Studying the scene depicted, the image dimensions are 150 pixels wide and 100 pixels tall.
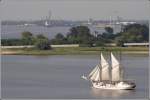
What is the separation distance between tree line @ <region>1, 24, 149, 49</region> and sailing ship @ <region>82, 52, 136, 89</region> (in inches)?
267

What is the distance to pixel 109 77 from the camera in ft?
40.7

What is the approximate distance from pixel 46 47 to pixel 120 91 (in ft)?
26.1

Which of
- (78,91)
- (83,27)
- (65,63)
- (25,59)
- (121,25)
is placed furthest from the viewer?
(121,25)

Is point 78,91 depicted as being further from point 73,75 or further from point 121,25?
point 121,25

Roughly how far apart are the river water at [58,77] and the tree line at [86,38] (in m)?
1.93

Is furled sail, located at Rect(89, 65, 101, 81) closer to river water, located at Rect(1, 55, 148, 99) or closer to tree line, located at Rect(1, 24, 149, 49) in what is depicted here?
river water, located at Rect(1, 55, 148, 99)

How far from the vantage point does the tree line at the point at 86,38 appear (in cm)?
1981

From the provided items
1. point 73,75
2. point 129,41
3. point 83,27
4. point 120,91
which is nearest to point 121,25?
point 83,27

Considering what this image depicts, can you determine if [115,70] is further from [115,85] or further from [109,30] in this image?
[109,30]

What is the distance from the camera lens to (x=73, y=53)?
58.7ft

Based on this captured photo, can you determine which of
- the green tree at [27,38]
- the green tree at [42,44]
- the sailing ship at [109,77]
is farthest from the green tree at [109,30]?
the sailing ship at [109,77]

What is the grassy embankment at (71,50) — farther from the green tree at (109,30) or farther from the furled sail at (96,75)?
the green tree at (109,30)

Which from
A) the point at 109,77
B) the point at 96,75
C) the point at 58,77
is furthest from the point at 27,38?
the point at 109,77

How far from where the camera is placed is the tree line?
19812 millimetres
